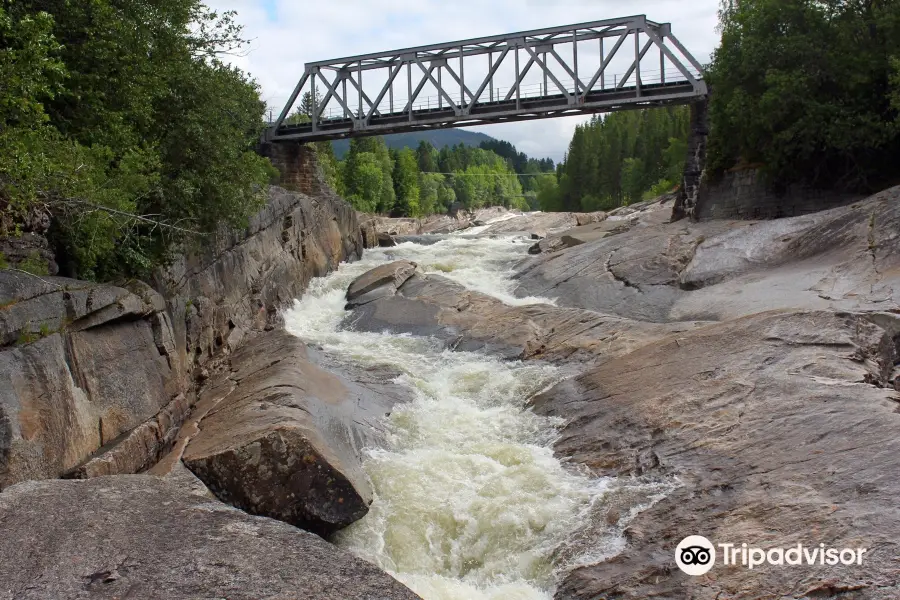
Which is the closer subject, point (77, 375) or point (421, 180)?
point (77, 375)

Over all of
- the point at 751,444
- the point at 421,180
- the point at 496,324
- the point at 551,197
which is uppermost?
the point at 421,180

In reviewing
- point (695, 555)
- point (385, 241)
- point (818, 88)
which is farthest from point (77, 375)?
point (385, 241)

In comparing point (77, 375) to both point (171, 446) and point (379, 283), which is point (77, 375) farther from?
point (379, 283)

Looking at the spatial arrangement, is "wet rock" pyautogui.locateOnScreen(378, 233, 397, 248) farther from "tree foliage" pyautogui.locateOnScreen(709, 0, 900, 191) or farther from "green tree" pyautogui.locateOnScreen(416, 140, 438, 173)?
"green tree" pyautogui.locateOnScreen(416, 140, 438, 173)

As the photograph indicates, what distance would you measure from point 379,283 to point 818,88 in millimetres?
16441

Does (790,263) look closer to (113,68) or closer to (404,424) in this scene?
(404,424)

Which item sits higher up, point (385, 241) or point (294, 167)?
point (294, 167)

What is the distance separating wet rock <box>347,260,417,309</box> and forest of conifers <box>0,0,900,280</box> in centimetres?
500

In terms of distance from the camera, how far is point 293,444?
962 centimetres

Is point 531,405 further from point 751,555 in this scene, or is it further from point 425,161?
point 425,161

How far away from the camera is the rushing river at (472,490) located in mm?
8867

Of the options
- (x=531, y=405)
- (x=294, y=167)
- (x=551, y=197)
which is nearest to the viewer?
(x=531, y=405)

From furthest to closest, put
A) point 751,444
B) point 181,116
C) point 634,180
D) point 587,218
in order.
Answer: point 634,180 < point 587,218 < point 181,116 < point 751,444

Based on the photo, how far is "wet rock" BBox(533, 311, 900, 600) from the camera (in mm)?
7203
